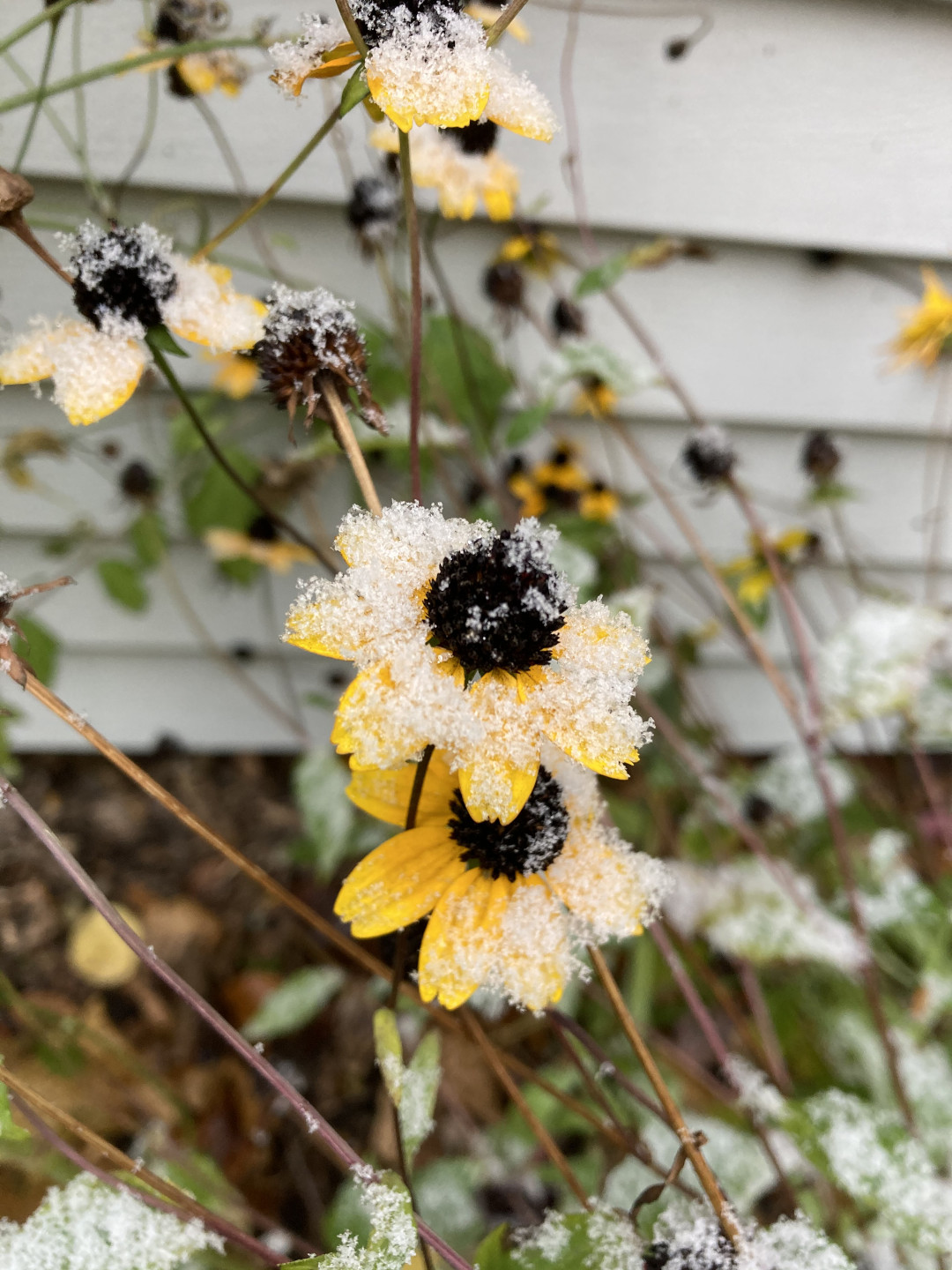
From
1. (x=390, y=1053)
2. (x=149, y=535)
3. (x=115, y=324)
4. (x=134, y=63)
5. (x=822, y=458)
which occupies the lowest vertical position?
(x=390, y=1053)

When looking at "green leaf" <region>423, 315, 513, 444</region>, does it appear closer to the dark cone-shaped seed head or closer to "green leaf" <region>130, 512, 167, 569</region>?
"green leaf" <region>130, 512, 167, 569</region>

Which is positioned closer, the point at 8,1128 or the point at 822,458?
the point at 8,1128

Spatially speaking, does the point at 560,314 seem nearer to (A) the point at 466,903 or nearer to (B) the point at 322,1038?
(A) the point at 466,903

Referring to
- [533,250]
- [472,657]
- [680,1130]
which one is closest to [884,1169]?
[680,1130]

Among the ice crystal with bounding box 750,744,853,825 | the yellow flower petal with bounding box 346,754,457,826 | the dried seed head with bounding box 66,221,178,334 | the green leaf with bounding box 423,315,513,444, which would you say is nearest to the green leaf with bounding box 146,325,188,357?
the dried seed head with bounding box 66,221,178,334

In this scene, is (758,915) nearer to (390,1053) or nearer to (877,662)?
(877,662)
